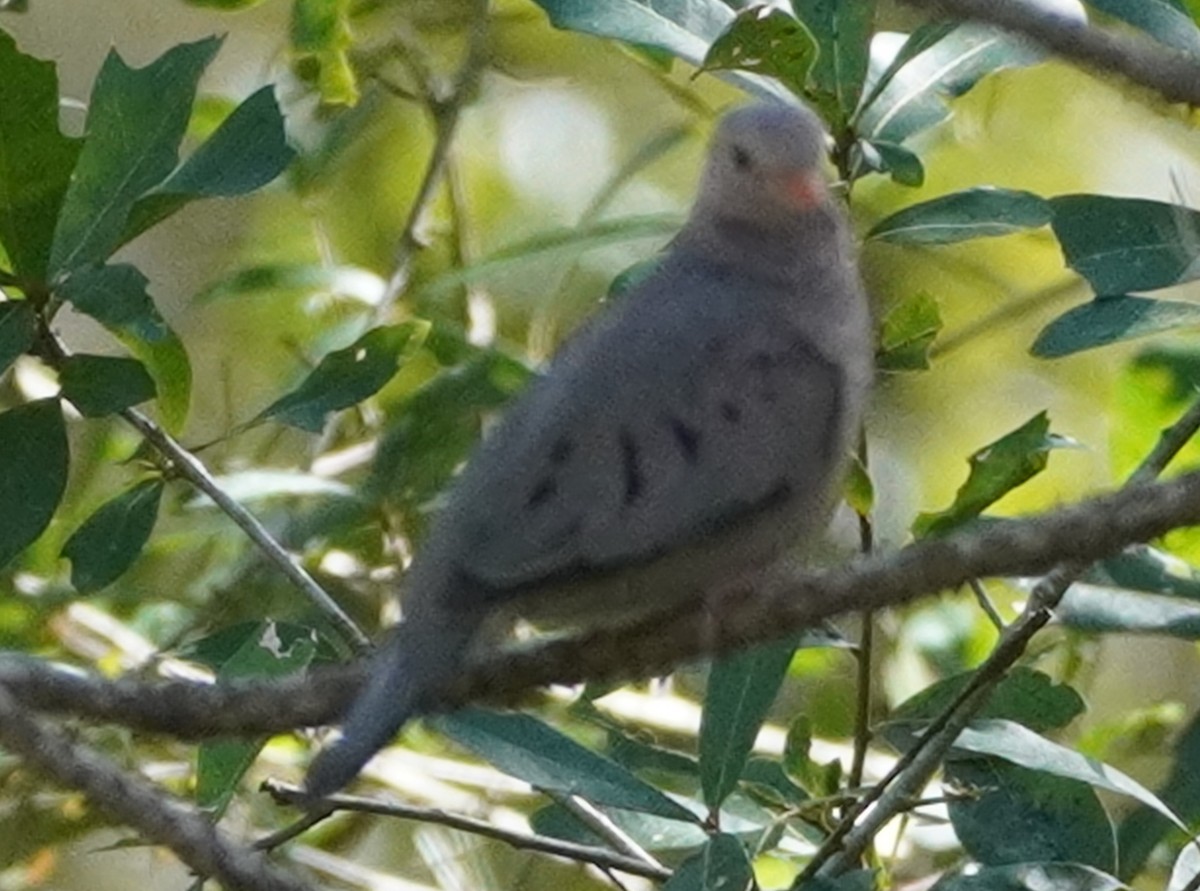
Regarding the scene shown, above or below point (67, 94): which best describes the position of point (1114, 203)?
above

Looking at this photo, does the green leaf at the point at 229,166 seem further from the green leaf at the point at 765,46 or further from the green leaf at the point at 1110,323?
the green leaf at the point at 1110,323

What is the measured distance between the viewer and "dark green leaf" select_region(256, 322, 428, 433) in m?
2.35

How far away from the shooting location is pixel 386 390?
3.29m

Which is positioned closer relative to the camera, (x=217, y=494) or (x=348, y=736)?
(x=348, y=736)

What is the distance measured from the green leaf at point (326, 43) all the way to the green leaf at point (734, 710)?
1072mm

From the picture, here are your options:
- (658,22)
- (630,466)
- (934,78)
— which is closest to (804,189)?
(934,78)

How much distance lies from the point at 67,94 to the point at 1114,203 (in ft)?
9.25

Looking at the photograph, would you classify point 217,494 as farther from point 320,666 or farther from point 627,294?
point 627,294

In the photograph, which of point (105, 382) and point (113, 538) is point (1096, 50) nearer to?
point (105, 382)

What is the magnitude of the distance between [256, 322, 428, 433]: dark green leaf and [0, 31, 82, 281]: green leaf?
1.13 feet

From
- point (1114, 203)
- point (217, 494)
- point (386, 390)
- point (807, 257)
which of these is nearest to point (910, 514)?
point (386, 390)

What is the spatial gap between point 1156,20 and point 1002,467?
473 millimetres

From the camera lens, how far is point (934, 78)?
2400mm

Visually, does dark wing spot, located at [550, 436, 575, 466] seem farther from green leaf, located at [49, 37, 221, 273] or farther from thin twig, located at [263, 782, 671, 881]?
green leaf, located at [49, 37, 221, 273]
